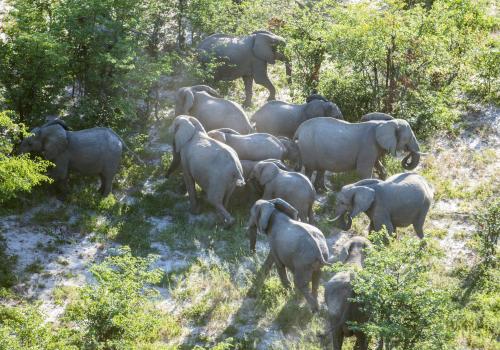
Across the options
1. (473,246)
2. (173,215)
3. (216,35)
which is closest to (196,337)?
(173,215)

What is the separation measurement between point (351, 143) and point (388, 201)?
2.96 metres

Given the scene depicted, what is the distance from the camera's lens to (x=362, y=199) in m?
16.3

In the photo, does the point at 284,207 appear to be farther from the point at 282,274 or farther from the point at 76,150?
the point at 76,150

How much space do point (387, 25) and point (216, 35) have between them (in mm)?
5662

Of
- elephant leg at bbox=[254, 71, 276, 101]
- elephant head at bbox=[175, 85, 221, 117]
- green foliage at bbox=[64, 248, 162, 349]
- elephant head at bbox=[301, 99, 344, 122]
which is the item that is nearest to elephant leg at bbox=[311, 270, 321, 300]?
green foliage at bbox=[64, 248, 162, 349]

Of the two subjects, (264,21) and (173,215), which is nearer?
(173,215)

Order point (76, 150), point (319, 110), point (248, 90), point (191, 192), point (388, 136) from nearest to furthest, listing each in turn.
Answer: point (76, 150), point (191, 192), point (388, 136), point (319, 110), point (248, 90)

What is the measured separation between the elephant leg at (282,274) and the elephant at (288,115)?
6438 mm

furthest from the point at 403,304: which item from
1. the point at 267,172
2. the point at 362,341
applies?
the point at 267,172

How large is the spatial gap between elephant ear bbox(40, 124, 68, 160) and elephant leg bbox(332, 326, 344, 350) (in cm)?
847

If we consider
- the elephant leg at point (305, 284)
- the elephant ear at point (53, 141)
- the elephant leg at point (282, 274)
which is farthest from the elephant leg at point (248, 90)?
the elephant leg at point (305, 284)

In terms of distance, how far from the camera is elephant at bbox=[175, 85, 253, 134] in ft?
67.2

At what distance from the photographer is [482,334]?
1417cm

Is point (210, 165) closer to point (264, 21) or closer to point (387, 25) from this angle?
point (387, 25)
